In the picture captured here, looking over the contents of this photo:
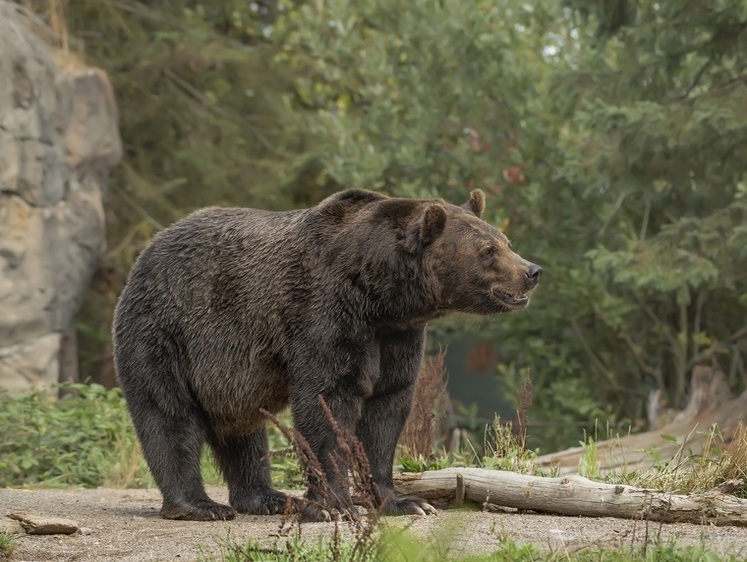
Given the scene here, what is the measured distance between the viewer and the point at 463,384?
57.8ft

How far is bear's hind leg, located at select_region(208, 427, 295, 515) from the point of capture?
7.25m

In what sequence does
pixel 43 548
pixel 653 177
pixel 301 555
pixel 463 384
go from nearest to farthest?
pixel 301 555 → pixel 43 548 → pixel 653 177 → pixel 463 384

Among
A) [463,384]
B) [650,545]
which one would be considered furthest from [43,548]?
[463,384]

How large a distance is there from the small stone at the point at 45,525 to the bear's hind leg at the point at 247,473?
3.84 feet

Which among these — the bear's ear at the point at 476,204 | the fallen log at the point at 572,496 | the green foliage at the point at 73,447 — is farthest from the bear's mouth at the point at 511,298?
the green foliage at the point at 73,447

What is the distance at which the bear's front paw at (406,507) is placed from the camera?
6.52 m

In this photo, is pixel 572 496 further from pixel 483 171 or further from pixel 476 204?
pixel 483 171

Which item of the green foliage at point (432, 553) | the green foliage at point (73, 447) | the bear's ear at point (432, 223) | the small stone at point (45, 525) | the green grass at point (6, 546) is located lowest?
the green foliage at point (73, 447)

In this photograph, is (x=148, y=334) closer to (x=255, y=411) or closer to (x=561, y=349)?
(x=255, y=411)

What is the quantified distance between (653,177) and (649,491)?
5456 mm

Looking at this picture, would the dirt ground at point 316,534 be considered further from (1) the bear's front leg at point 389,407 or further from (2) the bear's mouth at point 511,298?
(2) the bear's mouth at point 511,298

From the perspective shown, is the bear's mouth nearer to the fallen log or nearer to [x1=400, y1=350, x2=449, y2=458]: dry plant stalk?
the fallen log

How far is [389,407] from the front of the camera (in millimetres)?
6633

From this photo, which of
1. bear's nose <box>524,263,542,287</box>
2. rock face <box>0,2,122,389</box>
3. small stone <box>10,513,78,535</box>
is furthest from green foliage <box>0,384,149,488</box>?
bear's nose <box>524,263,542,287</box>
